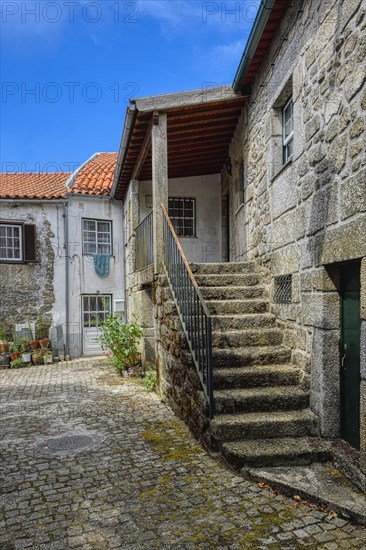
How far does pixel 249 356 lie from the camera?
4691 millimetres

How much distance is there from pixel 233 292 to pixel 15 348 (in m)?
7.45

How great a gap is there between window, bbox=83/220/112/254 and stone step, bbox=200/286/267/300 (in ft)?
23.3

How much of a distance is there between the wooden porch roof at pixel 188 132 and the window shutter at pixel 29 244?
3072 millimetres

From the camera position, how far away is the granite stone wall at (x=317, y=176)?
10.5ft

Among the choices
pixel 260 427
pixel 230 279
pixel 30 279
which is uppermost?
pixel 30 279

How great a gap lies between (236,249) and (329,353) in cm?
447

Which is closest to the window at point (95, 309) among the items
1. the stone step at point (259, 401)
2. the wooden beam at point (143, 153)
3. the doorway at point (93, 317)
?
the doorway at point (93, 317)

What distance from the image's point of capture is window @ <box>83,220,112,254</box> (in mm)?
11938

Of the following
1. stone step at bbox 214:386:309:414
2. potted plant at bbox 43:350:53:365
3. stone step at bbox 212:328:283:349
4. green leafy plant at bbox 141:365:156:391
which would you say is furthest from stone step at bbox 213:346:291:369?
potted plant at bbox 43:350:53:365

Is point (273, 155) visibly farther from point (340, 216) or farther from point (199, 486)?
point (199, 486)

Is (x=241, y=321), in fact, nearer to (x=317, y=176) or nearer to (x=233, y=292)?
(x=233, y=292)

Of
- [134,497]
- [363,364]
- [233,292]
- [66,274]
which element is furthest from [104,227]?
[363,364]

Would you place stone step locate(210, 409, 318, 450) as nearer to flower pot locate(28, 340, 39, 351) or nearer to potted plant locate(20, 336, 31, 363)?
potted plant locate(20, 336, 31, 363)

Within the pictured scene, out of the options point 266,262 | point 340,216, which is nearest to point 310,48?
point 340,216
